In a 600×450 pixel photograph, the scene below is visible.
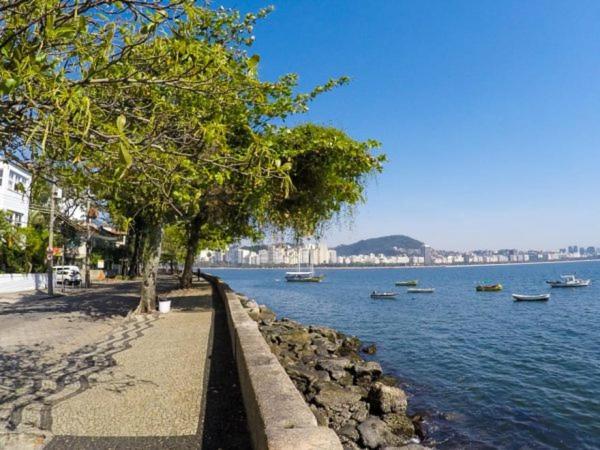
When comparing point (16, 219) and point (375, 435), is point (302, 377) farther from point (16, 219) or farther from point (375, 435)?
point (16, 219)

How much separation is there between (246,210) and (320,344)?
260 inches

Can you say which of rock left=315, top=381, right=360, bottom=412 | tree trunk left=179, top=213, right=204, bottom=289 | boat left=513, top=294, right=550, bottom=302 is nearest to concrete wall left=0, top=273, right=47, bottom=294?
tree trunk left=179, top=213, right=204, bottom=289

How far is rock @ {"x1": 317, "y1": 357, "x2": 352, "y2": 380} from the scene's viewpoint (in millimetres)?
12023

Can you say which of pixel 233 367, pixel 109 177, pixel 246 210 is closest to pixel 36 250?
pixel 246 210

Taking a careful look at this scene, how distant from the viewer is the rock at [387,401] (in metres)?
10.3

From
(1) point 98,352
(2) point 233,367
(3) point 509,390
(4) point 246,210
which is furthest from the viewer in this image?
(4) point 246,210

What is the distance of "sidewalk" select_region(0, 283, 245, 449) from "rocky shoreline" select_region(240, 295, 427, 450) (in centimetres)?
221

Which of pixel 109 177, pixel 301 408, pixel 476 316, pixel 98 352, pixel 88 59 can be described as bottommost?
pixel 476 316

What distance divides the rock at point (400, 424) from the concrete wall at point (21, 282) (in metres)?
26.4

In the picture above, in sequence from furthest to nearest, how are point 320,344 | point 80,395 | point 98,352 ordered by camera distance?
point 320,344
point 98,352
point 80,395

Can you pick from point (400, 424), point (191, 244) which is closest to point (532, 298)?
point (191, 244)

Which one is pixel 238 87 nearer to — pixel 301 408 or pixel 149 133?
Answer: pixel 149 133

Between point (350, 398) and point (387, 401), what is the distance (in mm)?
1299

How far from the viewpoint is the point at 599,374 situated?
17.3 metres
